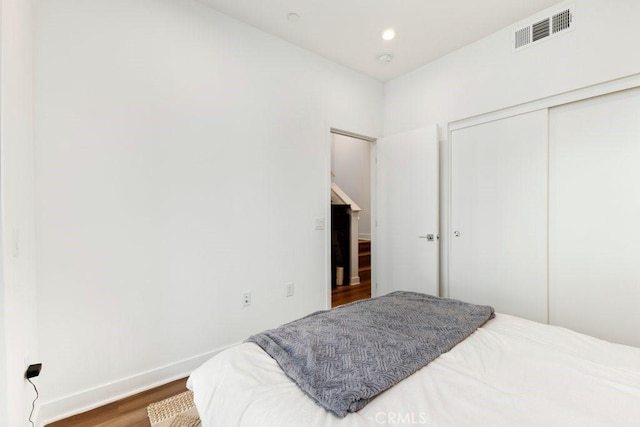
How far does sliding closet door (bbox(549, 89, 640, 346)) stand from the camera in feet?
6.57

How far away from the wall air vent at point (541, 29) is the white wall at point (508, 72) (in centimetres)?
4

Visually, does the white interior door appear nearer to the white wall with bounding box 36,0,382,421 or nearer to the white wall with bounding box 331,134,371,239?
the white wall with bounding box 36,0,382,421

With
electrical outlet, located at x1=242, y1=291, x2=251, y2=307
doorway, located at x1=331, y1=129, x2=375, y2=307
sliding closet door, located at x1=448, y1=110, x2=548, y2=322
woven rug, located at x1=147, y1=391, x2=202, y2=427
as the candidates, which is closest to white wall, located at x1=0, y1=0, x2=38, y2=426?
woven rug, located at x1=147, y1=391, x2=202, y2=427

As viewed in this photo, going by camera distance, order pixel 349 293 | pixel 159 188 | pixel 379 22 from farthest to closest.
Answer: pixel 349 293 → pixel 379 22 → pixel 159 188

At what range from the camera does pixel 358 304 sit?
1.83 metres

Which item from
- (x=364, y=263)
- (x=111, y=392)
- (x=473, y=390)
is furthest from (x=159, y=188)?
(x=364, y=263)

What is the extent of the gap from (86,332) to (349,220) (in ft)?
11.4

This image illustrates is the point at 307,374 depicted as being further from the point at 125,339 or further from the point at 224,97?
the point at 224,97

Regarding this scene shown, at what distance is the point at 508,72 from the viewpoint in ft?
8.36

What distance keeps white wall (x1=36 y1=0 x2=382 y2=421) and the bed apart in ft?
3.60

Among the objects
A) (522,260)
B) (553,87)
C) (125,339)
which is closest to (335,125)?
(553,87)

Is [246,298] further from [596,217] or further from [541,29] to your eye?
[541,29]

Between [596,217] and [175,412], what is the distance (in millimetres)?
3090
